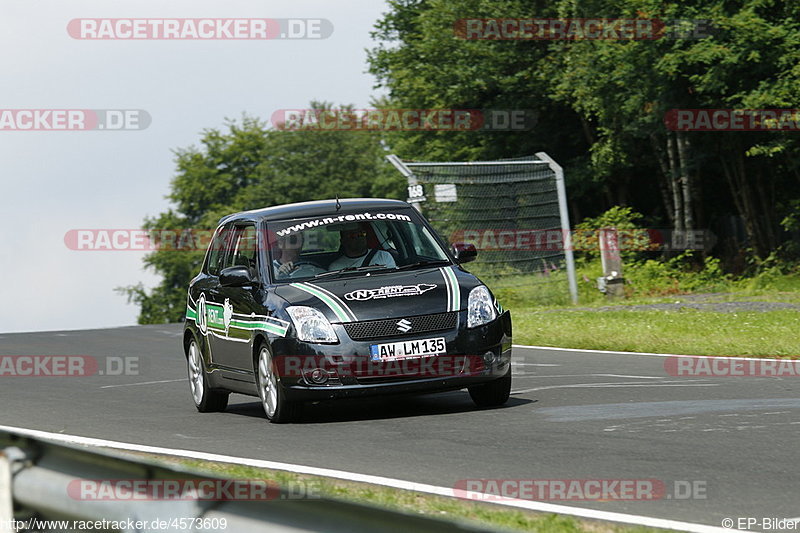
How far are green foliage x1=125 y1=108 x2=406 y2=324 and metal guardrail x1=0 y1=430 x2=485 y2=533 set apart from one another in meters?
90.0

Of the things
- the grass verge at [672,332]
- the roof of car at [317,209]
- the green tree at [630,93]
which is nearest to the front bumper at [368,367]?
the roof of car at [317,209]

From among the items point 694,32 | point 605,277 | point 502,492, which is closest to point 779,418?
point 502,492

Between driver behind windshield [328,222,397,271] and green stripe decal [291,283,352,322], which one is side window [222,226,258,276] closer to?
driver behind windshield [328,222,397,271]

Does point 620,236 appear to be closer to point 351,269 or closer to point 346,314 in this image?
point 351,269

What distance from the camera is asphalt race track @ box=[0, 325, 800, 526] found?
24.0ft

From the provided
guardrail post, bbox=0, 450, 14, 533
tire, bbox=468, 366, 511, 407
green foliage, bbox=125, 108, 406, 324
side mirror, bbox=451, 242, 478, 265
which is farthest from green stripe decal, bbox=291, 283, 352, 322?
green foliage, bbox=125, 108, 406, 324

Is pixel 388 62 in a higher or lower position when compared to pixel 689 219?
higher

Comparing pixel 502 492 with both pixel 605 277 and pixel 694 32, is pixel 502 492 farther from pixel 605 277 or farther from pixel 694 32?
pixel 694 32

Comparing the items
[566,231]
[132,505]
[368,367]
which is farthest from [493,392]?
[566,231]

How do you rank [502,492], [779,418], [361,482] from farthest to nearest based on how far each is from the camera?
[779,418], [361,482], [502,492]

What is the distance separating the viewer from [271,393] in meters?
11.1

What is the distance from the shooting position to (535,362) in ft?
55.5

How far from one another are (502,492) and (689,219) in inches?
1336

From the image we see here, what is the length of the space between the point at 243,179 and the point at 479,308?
311 feet
